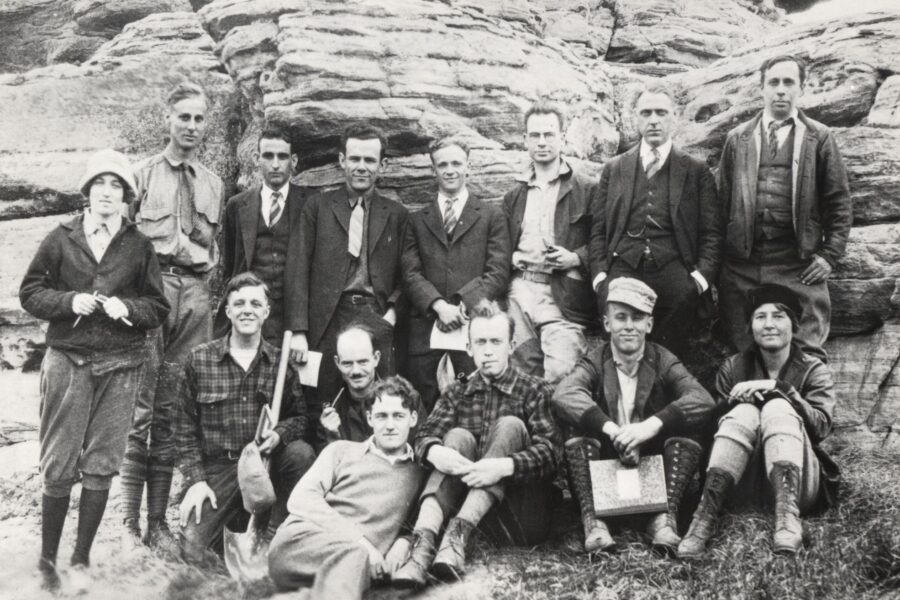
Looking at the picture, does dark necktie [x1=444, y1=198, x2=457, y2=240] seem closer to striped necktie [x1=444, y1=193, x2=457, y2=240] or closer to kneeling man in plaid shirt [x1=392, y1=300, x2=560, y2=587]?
striped necktie [x1=444, y1=193, x2=457, y2=240]

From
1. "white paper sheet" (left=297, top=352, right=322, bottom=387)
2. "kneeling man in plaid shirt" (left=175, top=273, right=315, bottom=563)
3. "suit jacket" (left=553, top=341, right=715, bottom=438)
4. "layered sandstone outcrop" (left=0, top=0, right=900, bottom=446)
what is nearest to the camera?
"suit jacket" (left=553, top=341, right=715, bottom=438)

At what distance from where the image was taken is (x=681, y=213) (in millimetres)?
7113

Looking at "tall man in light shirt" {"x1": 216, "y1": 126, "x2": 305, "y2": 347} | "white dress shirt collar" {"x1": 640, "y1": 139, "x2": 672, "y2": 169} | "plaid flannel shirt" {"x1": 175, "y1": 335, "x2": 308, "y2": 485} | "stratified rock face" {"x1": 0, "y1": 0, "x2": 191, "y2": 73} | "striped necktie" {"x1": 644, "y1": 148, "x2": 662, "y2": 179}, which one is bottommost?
"plaid flannel shirt" {"x1": 175, "y1": 335, "x2": 308, "y2": 485}

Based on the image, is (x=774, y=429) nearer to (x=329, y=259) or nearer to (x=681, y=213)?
(x=681, y=213)

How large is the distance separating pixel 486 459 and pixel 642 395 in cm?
120

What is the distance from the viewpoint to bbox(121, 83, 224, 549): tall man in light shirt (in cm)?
702

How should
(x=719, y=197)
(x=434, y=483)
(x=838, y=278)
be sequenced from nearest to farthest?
(x=434, y=483)
(x=719, y=197)
(x=838, y=278)

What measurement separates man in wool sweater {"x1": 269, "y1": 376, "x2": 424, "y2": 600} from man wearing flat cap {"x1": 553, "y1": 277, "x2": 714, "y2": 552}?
1.10 metres

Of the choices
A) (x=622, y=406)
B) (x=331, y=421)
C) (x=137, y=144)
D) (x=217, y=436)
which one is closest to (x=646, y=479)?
(x=622, y=406)

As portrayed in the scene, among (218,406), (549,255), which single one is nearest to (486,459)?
(218,406)

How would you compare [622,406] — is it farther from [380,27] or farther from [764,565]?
[380,27]

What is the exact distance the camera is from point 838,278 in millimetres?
8039

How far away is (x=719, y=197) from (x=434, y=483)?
3392mm

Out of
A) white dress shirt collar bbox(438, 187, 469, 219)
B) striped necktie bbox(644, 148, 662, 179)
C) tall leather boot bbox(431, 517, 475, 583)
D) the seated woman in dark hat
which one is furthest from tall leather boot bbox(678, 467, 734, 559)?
white dress shirt collar bbox(438, 187, 469, 219)
